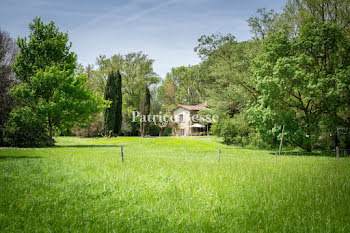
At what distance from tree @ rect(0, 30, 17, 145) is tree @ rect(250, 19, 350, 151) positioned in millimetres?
21011

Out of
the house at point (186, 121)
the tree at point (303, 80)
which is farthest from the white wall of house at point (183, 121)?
the tree at point (303, 80)

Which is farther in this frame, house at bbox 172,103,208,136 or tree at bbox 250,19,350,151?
house at bbox 172,103,208,136

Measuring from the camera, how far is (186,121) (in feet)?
164

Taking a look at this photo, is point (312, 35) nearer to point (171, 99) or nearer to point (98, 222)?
point (98, 222)

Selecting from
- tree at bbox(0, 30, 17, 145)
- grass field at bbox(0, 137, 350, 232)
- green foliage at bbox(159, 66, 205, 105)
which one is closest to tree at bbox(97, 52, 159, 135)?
green foliage at bbox(159, 66, 205, 105)

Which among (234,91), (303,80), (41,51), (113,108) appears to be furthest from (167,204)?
(113,108)

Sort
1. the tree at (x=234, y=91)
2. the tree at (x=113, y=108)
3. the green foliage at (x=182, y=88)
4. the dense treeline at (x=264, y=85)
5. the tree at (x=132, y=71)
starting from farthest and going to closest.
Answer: the green foliage at (x=182, y=88) < the tree at (x=132, y=71) < the tree at (x=113, y=108) < the tree at (x=234, y=91) < the dense treeline at (x=264, y=85)

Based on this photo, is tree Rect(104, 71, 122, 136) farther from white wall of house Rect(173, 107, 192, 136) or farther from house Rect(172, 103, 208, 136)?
white wall of house Rect(173, 107, 192, 136)

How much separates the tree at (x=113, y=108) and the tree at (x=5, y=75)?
1749 centimetres

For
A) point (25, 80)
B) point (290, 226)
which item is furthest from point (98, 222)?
point (25, 80)

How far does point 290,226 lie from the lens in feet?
12.4

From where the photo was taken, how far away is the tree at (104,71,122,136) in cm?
4188

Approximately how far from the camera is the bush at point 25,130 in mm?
19094

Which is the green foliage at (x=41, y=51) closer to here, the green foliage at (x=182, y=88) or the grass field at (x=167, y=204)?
the grass field at (x=167, y=204)
